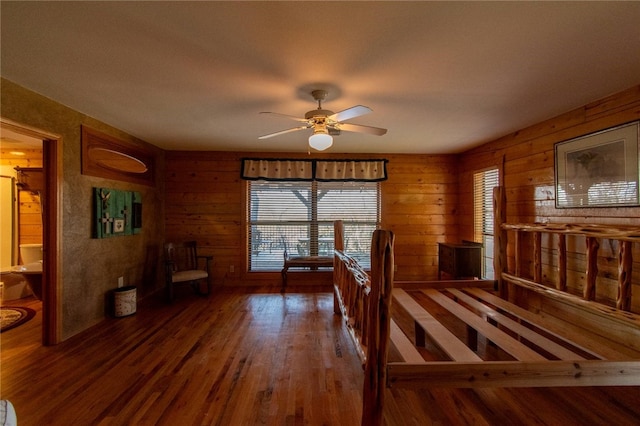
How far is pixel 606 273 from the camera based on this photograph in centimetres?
242

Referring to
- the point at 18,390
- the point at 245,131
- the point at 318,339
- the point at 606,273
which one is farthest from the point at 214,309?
the point at 606,273

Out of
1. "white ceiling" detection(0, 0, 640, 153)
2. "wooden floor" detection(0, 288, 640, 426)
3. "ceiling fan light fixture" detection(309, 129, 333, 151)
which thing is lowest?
"wooden floor" detection(0, 288, 640, 426)

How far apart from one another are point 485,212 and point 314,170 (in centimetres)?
281

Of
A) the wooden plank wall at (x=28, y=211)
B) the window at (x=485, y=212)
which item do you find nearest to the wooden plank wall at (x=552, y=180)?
the window at (x=485, y=212)

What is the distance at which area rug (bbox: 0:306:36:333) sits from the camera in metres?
3.11

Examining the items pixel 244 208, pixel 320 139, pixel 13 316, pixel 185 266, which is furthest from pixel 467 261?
pixel 13 316

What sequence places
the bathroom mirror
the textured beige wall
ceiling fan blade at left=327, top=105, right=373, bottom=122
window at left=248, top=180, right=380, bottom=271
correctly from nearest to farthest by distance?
ceiling fan blade at left=327, top=105, right=373, bottom=122 < the textured beige wall < the bathroom mirror < window at left=248, top=180, right=380, bottom=271

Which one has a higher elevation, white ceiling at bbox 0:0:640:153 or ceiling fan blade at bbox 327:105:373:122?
white ceiling at bbox 0:0:640:153

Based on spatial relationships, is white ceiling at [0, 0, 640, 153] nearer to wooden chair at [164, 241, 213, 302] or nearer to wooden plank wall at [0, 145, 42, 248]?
wooden chair at [164, 241, 213, 302]

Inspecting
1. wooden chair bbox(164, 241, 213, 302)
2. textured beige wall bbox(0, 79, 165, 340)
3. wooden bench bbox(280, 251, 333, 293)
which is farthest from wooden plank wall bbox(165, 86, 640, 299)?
textured beige wall bbox(0, 79, 165, 340)

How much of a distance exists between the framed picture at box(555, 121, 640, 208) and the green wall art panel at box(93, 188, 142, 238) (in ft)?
16.4

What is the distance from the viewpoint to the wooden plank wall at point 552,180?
92.0 inches

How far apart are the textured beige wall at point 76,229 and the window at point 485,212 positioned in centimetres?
515

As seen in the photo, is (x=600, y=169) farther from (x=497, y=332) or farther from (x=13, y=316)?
(x=13, y=316)
